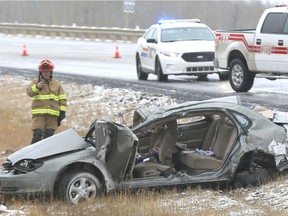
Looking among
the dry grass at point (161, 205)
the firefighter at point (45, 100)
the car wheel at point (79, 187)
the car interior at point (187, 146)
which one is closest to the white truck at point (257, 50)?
the car interior at point (187, 146)

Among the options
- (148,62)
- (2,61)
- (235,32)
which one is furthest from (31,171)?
(2,61)

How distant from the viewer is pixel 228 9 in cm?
7538

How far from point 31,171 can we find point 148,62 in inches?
512

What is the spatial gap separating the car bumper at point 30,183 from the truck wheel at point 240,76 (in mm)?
9322

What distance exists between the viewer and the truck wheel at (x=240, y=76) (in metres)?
17.1

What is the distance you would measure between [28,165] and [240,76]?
9.43 m

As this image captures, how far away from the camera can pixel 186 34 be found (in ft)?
70.4

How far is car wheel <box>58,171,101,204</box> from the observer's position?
8492 millimetres

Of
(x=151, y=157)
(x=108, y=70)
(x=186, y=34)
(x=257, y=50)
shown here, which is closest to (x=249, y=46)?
(x=257, y=50)

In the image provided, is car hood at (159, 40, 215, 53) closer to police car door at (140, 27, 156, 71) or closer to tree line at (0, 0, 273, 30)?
police car door at (140, 27, 156, 71)

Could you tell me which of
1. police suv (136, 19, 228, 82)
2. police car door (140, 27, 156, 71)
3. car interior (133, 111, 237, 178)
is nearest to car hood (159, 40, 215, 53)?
police suv (136, 19, 228, 82)

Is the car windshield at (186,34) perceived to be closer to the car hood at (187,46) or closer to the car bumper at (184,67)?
the car hood at (187,46)

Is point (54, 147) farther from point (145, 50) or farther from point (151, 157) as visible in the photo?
point (145, 50)

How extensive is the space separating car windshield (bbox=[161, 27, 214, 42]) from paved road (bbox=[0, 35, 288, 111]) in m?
1.22
